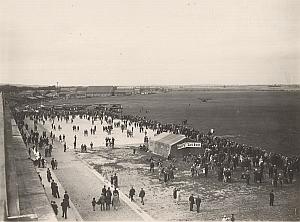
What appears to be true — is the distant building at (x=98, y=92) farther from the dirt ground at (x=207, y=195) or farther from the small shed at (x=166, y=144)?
the dirt ground at (x=207, y=195)

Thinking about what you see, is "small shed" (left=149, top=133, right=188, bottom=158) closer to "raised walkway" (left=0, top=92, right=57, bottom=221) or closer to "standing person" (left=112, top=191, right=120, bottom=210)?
"raised walkway" (left=0, top=92, right=57, bottom=221)

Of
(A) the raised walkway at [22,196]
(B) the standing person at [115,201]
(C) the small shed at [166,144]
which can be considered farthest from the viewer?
(C) the small shed at [166,144]

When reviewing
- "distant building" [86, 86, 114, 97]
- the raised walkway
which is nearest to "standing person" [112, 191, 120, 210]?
the raised walkway

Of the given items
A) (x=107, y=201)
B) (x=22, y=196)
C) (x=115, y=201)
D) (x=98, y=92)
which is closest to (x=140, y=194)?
(x=115, y=201)

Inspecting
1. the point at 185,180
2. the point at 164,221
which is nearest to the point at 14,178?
the point at 164,221

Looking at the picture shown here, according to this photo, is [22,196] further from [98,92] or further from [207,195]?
[98,92]

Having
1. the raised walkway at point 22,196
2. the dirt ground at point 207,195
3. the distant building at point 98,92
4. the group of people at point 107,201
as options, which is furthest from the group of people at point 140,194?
the distant building at point 98,92

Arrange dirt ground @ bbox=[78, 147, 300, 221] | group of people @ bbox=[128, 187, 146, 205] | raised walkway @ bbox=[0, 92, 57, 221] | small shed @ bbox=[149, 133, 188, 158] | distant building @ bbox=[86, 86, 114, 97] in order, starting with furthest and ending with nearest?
distant building @ bbox=[86, 86, 114, 97] → small shed @ bbox=[149, 133, 188, 158] → group of people @ bbox=[128, 187, 146, 205] → dirt ground @ bbox=[78, 147, 300, 221] → raised walkway @ bbox=[0, 92, 57, 221]
